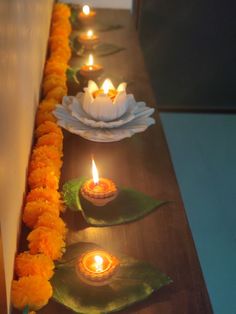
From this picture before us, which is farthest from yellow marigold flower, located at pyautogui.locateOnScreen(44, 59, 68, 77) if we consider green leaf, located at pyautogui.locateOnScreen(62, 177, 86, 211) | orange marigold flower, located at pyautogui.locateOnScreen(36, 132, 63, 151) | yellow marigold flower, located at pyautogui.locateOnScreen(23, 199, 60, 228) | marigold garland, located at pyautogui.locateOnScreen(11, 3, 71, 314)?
yellow marigold flower, located at pyautogui.locateOnScreen(23, 199, 60, 228)

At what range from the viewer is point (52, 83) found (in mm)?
1331

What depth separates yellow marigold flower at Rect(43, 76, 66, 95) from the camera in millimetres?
1327

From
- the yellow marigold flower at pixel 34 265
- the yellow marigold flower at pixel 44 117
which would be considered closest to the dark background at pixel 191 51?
the yellow marigold flower at pixel 44 117

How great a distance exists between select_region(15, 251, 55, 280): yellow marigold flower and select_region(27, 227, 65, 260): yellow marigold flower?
18mm

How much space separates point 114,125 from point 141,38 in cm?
158

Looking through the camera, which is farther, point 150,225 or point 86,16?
point 86,16

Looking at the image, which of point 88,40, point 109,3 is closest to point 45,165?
point 88,40

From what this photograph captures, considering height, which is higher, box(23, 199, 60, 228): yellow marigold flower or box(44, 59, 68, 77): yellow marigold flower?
box(44, 59, 68, 77): yellow marigold flower

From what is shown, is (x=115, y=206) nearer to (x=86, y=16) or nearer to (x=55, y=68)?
(x=55, y=68)

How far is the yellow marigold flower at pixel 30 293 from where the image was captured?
685 millimetres

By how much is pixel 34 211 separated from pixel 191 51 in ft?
6.44

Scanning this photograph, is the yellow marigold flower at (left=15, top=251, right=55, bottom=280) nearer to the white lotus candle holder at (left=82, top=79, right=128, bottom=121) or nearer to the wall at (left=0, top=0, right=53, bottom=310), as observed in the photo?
the wall at (left=0, top=0, right=53, bottom=310)

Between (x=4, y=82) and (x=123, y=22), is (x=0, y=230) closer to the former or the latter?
(x=4, y=82)

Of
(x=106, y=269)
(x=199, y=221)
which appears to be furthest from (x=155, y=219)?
(x=199, y=221)
